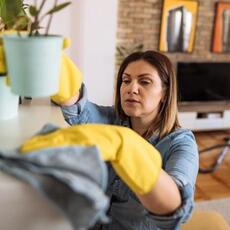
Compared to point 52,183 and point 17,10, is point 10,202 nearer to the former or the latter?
point 52,183

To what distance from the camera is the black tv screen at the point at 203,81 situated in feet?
12.0

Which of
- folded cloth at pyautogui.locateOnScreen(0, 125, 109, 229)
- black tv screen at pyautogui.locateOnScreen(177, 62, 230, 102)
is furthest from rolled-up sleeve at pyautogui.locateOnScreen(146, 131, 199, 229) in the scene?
black tv screen at pyautogui.locateOnScreen(177, 62, 230, 102)

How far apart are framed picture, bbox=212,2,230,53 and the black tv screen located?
252mm

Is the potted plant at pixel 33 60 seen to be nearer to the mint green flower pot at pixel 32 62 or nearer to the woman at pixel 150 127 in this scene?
the mint green flower pot at pixel 32 62

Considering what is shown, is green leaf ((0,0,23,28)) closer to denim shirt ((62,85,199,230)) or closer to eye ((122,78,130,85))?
denim shirt ((62,85,199,230))

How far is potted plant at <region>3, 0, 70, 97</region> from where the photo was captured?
45 centimetres

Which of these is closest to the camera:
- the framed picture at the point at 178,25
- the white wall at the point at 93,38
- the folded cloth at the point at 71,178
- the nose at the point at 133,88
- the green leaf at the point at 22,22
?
the folded cloth at the point at 71,178

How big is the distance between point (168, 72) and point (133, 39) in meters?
2.58

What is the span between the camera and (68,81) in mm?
780

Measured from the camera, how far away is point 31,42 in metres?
0.45

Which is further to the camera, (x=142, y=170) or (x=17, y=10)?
(x=17, y=10)

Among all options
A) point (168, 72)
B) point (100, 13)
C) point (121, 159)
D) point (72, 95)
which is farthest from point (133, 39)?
point (121, 159)

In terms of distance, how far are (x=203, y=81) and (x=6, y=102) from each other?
330 cm

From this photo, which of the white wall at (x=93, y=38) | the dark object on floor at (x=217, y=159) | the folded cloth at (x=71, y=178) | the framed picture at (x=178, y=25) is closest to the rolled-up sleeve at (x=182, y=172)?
the folded cloth at (x=71, y=178)
